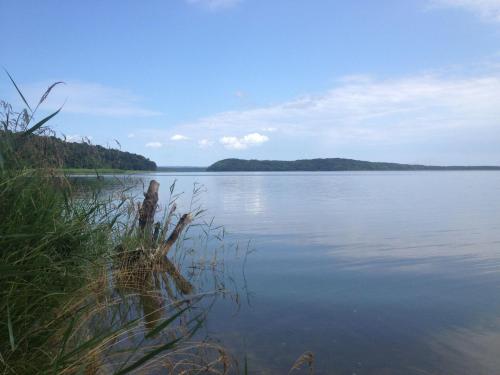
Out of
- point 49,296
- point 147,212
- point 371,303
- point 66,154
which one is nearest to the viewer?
point 49,296

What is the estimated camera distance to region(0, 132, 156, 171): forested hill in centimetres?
611

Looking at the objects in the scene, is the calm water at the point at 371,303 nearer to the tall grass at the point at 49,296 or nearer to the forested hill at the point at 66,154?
the tall grass at the point at 49,296

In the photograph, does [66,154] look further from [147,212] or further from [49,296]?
[147,212]

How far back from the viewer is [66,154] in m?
7.13

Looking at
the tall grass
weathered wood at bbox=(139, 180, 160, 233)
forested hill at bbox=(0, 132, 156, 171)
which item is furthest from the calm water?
forested hill at bbox=(0, 132, 156, 171)

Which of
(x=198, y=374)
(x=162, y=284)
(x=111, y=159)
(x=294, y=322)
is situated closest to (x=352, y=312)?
(x=294, y=322)

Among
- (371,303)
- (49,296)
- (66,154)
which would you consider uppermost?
(66,154)

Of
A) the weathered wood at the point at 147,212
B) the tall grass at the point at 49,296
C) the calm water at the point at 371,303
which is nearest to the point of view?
the tall grass at the point at 49,296

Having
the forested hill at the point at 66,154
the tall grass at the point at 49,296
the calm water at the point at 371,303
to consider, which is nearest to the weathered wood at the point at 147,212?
the forested hill at the point at 66,154

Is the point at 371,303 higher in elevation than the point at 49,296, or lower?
lower

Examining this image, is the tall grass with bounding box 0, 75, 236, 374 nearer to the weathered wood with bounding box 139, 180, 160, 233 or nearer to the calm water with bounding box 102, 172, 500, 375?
the calm water with bounding box 102, 172, 500, 375

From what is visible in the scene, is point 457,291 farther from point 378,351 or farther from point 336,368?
point 336,368

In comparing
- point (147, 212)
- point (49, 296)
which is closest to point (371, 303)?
point (49, 296)

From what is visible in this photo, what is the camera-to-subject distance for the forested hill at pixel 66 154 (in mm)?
6109
